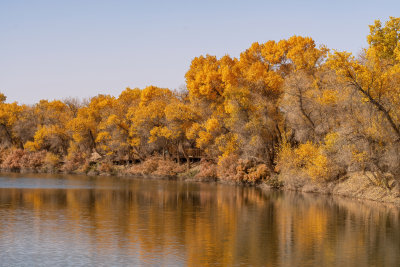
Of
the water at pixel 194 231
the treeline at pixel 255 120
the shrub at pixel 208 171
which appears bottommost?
the water at pixel 194 231

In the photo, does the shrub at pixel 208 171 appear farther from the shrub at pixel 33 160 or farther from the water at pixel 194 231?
the shrub at pixel 33 160

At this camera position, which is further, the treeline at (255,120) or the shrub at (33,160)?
the shrub at (33,160)

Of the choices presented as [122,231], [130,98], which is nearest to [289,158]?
[122,231]

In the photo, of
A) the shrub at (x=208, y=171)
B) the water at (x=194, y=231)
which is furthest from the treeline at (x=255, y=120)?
the water at (x=194, y=231)

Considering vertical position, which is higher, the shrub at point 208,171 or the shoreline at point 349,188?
the shrub at point 208,171

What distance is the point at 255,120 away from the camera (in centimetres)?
6525

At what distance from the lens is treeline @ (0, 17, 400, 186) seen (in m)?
42.7

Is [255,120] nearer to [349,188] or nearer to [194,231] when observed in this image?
[349,188]

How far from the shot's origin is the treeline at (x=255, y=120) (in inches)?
1679

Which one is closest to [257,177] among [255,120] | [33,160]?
[255,120]

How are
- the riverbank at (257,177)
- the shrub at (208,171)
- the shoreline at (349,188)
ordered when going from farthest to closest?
1. the shrub at (208,171)
2. the riverbank at (257,177)
3. the shoreline at (349,188)

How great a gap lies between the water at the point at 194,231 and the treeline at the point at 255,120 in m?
6.39

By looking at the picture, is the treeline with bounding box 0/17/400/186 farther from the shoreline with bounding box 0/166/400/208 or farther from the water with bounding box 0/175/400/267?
the water with bounding box 0/175/400/267

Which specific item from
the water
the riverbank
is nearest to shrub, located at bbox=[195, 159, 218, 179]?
the riverbank
